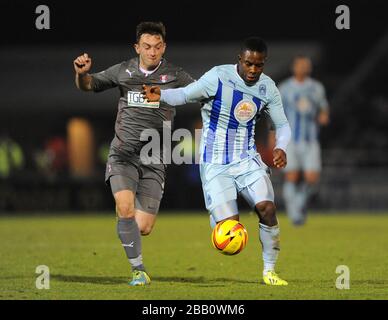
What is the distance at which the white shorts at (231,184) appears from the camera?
862cm

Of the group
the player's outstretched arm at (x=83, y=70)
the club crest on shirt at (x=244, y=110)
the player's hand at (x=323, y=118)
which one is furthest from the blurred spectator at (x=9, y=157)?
the club crest on shirt at (x=244, y=110)

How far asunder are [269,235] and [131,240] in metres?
1.21

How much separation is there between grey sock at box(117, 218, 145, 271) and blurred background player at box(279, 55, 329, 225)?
745cm

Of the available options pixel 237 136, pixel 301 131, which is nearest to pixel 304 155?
pixel 301 131

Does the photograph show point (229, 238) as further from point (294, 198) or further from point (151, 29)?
point (294, 198)

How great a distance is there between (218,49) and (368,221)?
11889 mm

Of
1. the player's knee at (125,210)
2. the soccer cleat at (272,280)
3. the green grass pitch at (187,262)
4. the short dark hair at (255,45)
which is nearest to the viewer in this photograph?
the green grass pitch at (187,262)

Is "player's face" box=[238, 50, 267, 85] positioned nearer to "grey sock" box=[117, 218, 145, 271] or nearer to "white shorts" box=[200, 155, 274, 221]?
"white shorts" box=[200, 155, 274, 221]

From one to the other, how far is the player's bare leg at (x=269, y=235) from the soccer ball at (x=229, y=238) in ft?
0.75

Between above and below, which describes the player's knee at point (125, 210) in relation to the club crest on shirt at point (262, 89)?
below

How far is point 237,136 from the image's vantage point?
8.76 m

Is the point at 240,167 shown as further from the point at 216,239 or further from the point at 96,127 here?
the point at 96,127

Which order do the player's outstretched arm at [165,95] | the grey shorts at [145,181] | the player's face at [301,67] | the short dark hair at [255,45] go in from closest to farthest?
the short dark hair at [255,45]
the player's outstretched arm at [165,95]
the grey shorts at [145,181]
the player's face at [301,67]

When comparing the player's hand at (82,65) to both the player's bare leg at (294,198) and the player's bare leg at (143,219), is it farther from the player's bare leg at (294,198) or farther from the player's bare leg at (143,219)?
the player's bare leg at (294,198)
